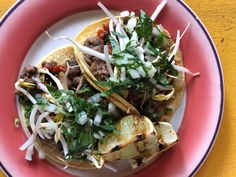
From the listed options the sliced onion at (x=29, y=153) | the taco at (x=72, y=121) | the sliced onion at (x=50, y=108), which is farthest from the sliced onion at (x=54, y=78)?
the sliced onion at (x=29, y=153)

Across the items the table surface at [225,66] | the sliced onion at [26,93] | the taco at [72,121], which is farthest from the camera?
the table surface at [225,66]

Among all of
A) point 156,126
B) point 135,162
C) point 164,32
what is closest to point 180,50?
point 164,32

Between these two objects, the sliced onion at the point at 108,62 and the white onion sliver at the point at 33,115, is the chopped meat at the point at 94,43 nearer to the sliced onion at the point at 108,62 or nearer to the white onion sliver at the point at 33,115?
the sliced onion at the point at 108,62

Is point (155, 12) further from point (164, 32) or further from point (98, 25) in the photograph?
point (98, 25)

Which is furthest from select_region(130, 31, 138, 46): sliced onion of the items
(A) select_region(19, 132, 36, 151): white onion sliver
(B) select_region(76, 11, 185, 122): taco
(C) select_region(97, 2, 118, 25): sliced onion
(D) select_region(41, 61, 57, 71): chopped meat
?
(A) select_region(19, 132, 36, 151): white onion sliver

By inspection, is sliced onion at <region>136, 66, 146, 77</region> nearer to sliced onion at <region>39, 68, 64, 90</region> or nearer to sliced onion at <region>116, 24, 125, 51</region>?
sliced onion at <region>116, 24, 125, 51</region>

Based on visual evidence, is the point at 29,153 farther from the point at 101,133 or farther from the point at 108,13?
the point at 108,13

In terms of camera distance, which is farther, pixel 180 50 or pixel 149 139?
pixel 180 50

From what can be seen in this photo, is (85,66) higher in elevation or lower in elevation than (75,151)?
higher
